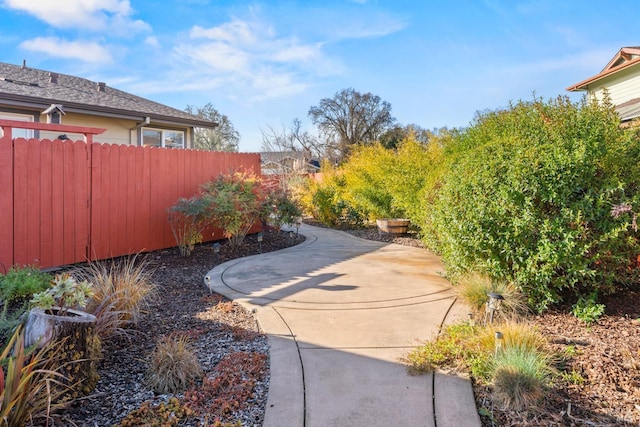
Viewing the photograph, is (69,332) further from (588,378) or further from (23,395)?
(588,378)

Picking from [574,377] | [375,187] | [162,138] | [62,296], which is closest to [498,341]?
[574,377]

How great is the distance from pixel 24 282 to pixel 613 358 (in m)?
5.69

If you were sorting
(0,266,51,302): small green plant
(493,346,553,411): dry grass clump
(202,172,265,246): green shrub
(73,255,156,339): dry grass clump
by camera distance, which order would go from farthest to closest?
(202,172,265,246): green shrub → (0,266,51,302): small green plant → (73,255,156,339): dry grass clump → (493,346,553,411): dry grass clump

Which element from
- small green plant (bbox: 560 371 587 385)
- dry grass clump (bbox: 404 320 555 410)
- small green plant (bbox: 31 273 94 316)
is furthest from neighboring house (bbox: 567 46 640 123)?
small green plant (bbox: 31 273 94 316)

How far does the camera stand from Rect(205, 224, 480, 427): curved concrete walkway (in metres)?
2.52

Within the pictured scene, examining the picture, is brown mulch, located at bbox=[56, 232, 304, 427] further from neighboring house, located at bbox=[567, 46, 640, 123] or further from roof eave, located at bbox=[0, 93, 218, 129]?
neighboring house, located at bbox=[567, 46, 640, 123]

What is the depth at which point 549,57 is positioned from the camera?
11820mm

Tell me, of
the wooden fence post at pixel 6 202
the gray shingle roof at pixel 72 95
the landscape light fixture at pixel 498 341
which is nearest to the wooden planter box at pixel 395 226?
the gray shingle roof at pixel 72 95

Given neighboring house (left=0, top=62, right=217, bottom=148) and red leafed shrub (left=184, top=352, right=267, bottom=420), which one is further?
neighboring house (left=0, top=62, right=217, bottom=148)

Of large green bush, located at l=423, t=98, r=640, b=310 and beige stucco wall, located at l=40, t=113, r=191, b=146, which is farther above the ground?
beige stucco wall, located at l=40, t=113, r=191, b=146

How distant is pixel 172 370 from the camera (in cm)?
279

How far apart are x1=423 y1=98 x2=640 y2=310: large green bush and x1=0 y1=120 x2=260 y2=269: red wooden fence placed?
18.0 feet

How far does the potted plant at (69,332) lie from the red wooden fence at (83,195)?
358 centimetres

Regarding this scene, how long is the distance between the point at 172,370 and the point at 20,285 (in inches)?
107
